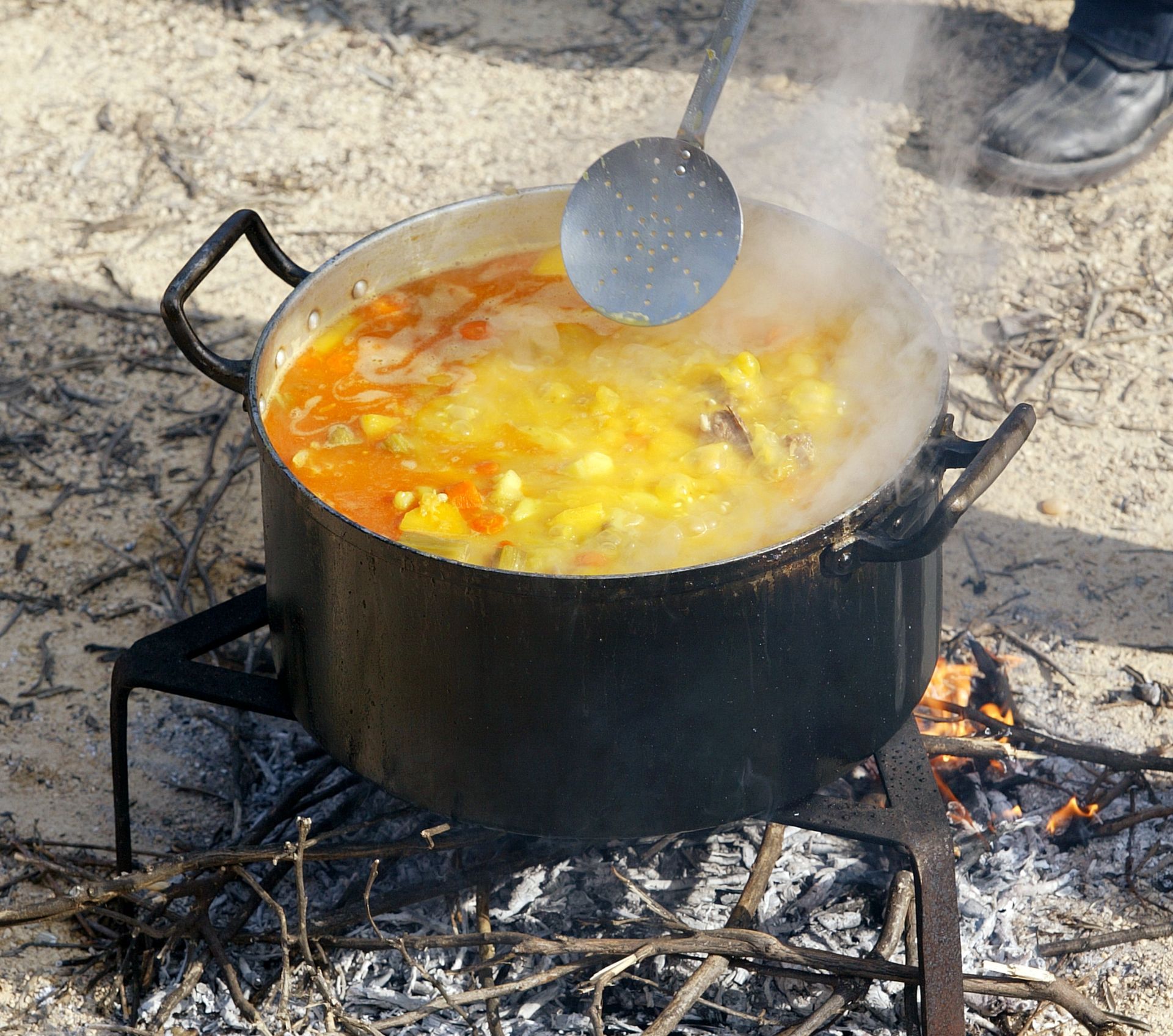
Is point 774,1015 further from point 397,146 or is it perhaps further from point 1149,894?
point 397,146

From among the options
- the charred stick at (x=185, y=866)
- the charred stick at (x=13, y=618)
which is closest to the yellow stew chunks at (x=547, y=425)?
the charred stick at (x=185, y=866)

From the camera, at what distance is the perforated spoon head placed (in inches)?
108

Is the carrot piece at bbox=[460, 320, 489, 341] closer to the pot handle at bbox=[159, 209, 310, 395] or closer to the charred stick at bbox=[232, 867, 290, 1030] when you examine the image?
the pot handle at bbox=[159, 209, 310, 395]

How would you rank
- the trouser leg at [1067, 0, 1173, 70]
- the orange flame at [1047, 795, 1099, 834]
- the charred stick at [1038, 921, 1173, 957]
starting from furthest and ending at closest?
the trouser leg at [1067, 0, 1173, 70] → the orange flame at [1047, 795, 1099, 834] → the charred stick at [1038, 921, 1173, 957]

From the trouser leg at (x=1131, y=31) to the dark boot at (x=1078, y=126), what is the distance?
0.12 feet

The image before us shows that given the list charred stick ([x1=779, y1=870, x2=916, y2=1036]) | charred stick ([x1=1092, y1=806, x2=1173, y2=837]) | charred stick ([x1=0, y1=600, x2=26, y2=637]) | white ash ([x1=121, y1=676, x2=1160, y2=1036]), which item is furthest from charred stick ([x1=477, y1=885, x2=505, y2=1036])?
charred stick ([x1=0, y1=600, x2=26, y2=637])

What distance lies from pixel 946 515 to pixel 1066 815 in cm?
123

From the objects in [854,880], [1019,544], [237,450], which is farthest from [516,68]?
[854,880]

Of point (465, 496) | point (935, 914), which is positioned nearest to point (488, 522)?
point (465, 496)

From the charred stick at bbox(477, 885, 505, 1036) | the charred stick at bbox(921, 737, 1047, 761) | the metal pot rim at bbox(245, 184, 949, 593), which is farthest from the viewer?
the charred stick at bbox(921, 737, 1047, 761)

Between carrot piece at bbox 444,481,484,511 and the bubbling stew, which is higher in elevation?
the bubbling stew

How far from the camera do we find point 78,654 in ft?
11.6

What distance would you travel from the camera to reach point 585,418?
269 cm

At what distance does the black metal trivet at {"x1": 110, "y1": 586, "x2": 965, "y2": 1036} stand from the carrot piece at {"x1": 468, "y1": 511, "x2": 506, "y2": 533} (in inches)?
22.1
